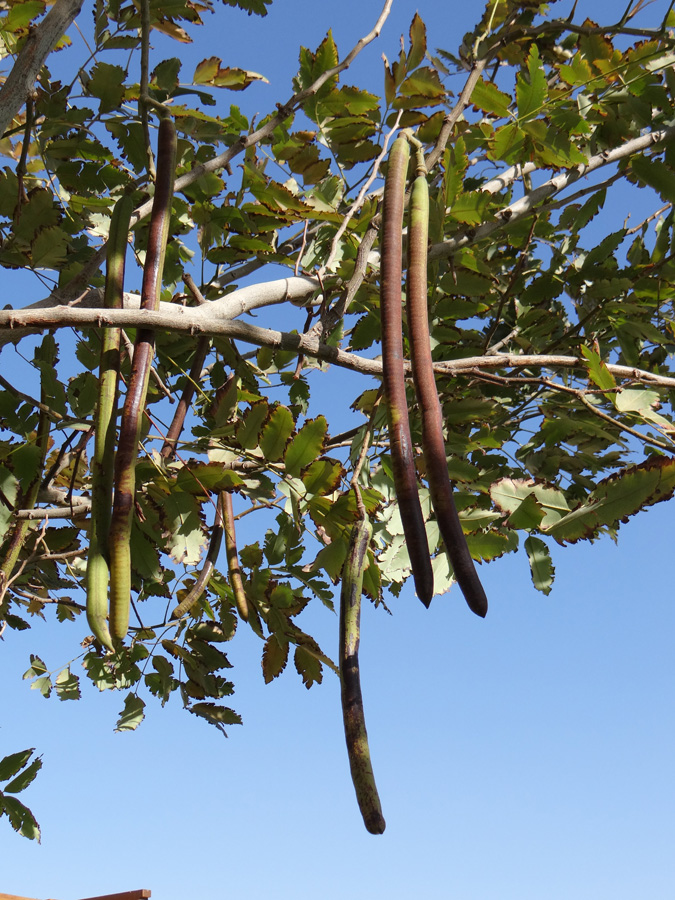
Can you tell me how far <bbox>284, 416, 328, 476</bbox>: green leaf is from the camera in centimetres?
171

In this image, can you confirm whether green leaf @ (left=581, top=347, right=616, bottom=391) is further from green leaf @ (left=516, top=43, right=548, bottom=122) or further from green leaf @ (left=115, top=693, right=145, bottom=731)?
green leaf @ (left=115, top=693, right=145, bottom=731)

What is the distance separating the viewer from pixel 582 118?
206 cm

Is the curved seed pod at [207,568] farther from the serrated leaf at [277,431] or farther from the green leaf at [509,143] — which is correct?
the green leaf at [509,143]

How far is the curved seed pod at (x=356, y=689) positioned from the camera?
3.42 ft

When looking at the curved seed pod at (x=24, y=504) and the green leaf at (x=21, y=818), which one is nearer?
the curved seed pod at (x=24, y=504)

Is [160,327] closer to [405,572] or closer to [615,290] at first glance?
[405,572]

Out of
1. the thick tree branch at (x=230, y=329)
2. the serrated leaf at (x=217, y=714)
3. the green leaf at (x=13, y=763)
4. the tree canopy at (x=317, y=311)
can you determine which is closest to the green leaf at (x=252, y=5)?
the tree canopy at (x=317, y=311)

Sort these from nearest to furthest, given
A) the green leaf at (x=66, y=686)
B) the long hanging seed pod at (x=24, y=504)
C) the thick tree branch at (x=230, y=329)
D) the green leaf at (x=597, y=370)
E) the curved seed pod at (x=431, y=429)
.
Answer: the curved seed pod at (x=431, y=429)
the thick tree branch at (x=230, y=329)
the green leaf at (x=597, y=370)
the long hanging seed pod at (x=24, y=504)
the green leaf at (x=66, y=686)

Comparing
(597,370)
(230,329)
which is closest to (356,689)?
(230,329)

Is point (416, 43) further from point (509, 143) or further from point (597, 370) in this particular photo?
point (597, 370)

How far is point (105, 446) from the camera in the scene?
4.50ft

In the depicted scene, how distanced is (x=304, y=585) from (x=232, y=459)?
426 millimetres

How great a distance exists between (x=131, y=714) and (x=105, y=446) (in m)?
1.59

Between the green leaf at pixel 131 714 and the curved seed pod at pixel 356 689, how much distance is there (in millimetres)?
1689
